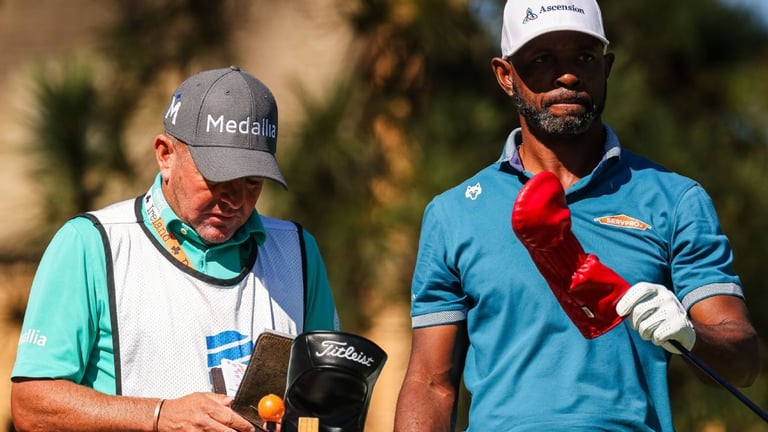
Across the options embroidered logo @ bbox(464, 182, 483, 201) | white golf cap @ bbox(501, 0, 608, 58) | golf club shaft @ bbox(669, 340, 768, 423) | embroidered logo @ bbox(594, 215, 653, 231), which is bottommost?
golf club shaft @ bbox(669, 340, 768, 423)

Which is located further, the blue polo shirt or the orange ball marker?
the blue polo shirt

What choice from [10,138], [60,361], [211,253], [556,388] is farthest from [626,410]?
[10,138]

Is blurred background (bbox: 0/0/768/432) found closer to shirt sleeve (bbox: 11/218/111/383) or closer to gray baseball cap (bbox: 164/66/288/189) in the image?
gray baseball cap (bbox: 164/66/288/189)

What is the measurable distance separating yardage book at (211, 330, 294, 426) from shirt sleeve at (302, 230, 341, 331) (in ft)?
1.27

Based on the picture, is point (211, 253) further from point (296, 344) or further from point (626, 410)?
point (626, 410)

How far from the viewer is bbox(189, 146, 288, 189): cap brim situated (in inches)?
140

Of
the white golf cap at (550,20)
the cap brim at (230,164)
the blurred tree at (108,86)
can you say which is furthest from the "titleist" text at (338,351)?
the blurred tree at (108,86)

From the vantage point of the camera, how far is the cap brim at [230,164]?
11.7ft

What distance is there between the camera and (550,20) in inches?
140

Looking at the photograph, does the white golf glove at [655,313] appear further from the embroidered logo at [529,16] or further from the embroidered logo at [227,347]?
the embroidered logo at [227,347]

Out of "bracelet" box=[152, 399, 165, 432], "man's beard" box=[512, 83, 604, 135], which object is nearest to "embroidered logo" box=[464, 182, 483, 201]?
"man's beard" box=[512, 83, 604, 135]

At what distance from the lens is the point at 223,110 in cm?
367

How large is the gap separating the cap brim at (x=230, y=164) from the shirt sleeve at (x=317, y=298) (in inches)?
12.5

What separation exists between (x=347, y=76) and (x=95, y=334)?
4516mm
